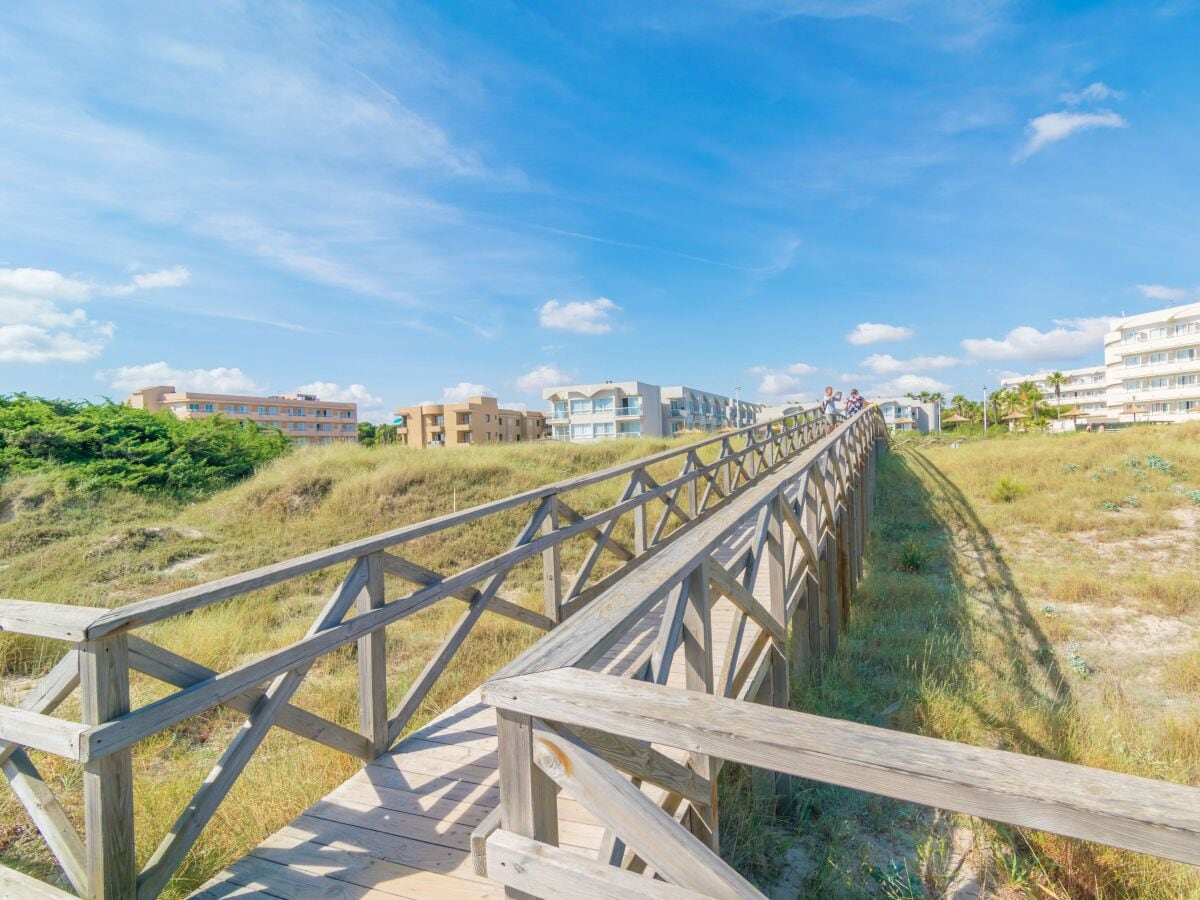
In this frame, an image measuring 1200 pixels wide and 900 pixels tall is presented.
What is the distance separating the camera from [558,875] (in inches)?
50.6

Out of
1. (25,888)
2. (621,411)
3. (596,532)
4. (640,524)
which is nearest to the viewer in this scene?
(25,888)

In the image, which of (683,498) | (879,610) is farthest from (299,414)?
(879,610)

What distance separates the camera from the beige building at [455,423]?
6294 cm

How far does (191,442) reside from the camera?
668 inches

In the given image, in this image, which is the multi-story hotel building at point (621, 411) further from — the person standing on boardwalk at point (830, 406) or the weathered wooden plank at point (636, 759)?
the weathered wooden plank at point (636, 759)

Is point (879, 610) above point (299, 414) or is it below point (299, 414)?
below

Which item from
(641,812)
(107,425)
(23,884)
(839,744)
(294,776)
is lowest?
(294,776)

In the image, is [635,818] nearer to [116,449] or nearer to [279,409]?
[116,449]

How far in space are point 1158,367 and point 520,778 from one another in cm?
6728

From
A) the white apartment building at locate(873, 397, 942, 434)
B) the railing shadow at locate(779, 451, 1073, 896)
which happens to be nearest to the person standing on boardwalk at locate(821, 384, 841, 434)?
the railing shadow at locate(779, 451, 1073, 896)

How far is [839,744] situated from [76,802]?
444 centimetres

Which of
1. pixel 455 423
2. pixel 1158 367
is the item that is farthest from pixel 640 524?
pixel 1158 367

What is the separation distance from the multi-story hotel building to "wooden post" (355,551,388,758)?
48.1m

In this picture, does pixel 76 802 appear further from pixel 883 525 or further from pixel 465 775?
pixel 883 525
